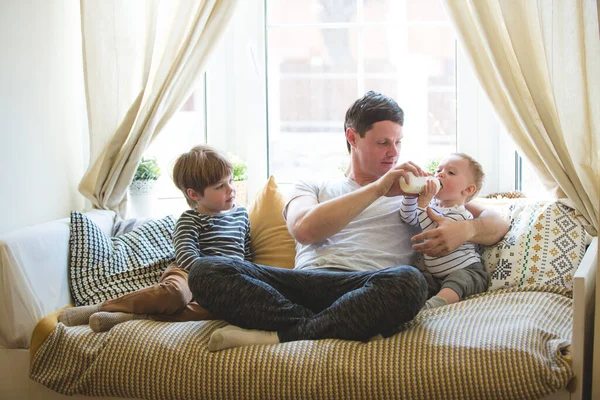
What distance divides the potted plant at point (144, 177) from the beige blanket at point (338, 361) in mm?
1009

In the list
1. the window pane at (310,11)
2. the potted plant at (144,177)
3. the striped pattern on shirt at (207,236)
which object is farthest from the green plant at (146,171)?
the window pane at (310,11)

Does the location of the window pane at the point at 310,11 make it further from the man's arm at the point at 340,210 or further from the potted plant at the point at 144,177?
the man's arm at the point at 340,210

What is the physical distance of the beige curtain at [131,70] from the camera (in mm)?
2779

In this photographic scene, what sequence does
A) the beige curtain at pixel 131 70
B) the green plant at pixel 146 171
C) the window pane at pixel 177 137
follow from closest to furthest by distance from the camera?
the beige curtain at pixel 131 70, the green plant at pixel 146 171, the window pane at pixel 177 137

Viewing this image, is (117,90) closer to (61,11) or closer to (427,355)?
(61,11)

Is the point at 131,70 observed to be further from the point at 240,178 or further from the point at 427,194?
the point at 427,194

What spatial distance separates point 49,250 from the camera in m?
2.35

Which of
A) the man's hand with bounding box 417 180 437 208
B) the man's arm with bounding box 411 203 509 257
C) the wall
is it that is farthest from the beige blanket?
the wall

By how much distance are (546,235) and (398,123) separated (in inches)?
23.6

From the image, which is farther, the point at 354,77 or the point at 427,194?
the point at 354,77

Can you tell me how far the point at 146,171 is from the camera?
3.05 meters

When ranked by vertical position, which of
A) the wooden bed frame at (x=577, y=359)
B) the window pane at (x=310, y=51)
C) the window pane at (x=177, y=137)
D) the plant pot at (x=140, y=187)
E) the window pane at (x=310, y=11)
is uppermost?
the window pane at (x=310, y=11)

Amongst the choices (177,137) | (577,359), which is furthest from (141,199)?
(577,359)

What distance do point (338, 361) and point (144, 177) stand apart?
150 centimetres
